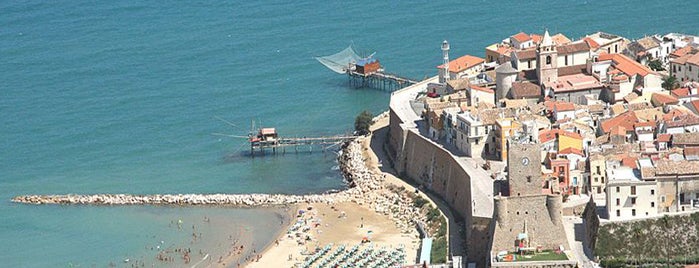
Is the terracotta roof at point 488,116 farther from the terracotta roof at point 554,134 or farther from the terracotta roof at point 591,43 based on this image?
the terracotta roof at point 591,43

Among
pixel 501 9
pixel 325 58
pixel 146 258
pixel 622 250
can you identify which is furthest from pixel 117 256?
pixel 501 9

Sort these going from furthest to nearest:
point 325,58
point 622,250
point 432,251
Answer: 1. point 325,58
2. point 432,251
3. point 622,250

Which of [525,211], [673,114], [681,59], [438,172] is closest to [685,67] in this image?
Result: [681,59]

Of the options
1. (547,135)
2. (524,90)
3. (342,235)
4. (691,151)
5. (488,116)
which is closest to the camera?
(691,151)

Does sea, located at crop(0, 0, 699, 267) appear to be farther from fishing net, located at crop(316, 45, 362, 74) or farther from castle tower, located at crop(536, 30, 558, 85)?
castle tower, located at crop(536, 30, 558, 85)

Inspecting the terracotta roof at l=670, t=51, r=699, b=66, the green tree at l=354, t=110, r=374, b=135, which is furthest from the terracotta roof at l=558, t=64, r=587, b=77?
the green tree at l=354, t=110, r=374, b=135

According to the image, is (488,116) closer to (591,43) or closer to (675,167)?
(591,43)

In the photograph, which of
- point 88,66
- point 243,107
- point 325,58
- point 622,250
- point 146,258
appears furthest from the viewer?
point 88,66

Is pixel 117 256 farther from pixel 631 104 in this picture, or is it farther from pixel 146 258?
pixel 631 104
